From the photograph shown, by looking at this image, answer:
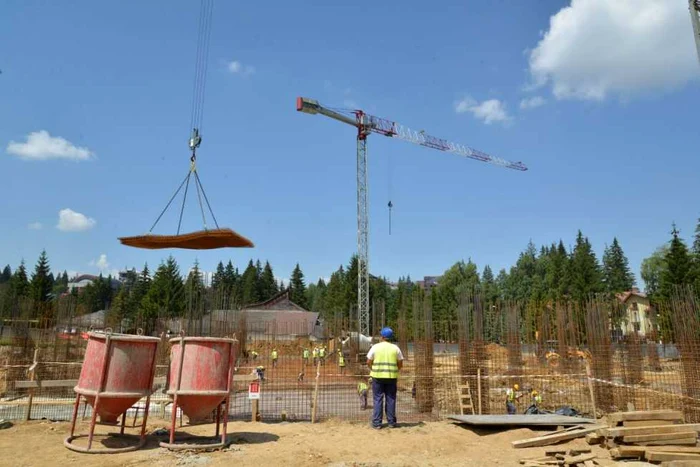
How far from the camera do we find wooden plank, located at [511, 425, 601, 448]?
7531mm

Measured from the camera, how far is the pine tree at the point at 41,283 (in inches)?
2298

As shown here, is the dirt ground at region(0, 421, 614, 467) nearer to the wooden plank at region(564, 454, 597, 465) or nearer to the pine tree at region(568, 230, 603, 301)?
the wooden plank at region(564, 454, 597, 465)

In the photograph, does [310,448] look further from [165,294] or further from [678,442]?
[165,294]

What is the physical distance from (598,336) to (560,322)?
5.02ft

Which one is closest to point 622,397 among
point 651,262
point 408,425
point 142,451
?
point 408,425

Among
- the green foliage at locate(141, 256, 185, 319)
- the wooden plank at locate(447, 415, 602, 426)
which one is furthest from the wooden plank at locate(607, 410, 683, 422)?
the green foliage at locate(141, 256, 185, 319)

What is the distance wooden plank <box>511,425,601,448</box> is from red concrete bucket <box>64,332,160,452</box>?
5349mm

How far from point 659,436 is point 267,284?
98.1 metres

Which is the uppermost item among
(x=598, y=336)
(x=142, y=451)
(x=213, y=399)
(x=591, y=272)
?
(x=591, y=272)

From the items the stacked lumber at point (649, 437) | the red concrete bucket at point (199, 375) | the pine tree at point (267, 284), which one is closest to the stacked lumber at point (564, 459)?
the stacked lumber at point (649, 437)

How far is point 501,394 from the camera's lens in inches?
571

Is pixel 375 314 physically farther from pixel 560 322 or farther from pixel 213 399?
pixel 213 399

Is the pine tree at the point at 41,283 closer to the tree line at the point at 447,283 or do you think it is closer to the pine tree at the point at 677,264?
the tree line at the point at 447,283

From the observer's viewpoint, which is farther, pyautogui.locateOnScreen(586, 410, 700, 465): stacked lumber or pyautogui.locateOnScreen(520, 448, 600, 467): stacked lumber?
pyautogui.locateOnScreen(586, 410, 700, 465): stacked lumber
